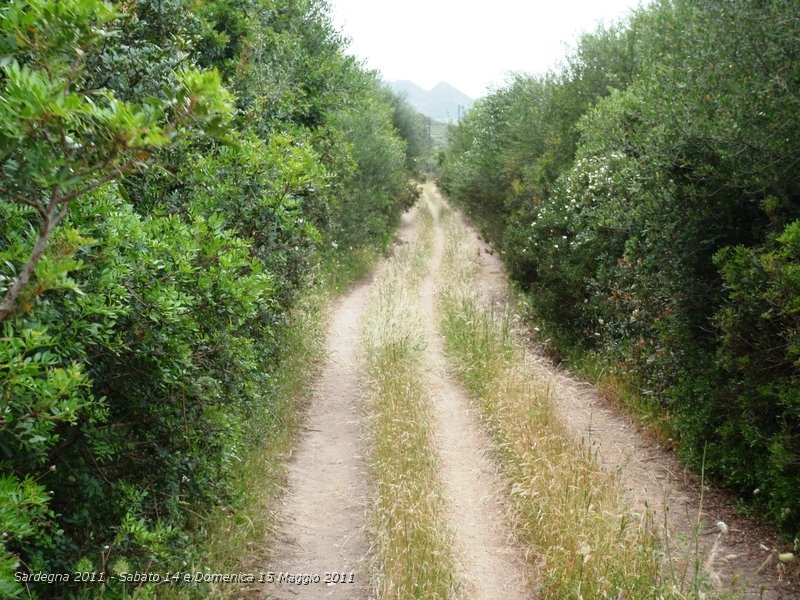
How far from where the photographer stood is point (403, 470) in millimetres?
6344

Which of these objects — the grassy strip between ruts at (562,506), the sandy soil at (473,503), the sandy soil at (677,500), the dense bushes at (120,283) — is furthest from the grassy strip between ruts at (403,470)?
the sandy soil at (677,500)

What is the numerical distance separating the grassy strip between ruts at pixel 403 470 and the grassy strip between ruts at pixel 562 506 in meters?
0.82

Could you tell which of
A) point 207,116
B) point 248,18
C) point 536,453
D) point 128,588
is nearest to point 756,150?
point 536,453

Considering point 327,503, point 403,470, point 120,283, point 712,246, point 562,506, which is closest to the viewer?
point 120,283

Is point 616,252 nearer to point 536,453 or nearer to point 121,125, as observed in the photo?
point 536,453

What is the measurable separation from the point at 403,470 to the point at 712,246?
4.47m

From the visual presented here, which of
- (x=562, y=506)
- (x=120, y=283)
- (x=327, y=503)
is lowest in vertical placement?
(x=327, y=503)

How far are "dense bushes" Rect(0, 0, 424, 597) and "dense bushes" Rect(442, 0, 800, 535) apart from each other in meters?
4.57

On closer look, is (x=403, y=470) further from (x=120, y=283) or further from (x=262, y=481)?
(x=120, y=283)

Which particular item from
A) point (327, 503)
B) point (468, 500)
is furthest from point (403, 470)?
point (327, 503)

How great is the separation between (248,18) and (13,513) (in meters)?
8.99

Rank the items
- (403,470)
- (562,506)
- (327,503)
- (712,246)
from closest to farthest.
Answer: (562,506)
(327,503)
(403,470)
(712,246)

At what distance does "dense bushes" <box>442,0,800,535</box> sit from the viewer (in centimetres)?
543

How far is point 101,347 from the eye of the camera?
10.9ft
